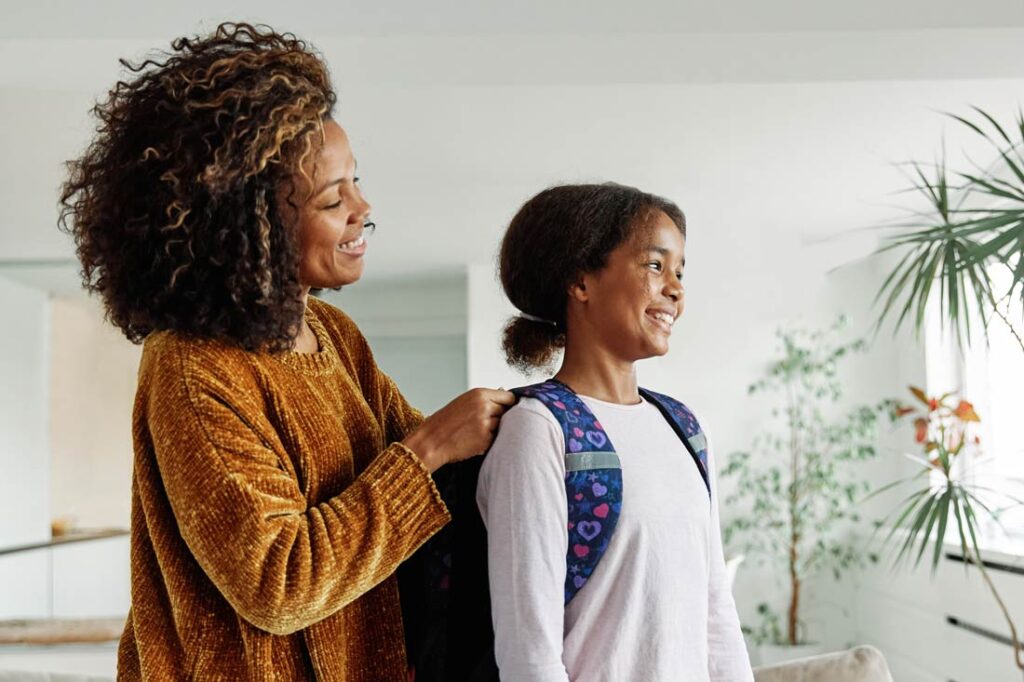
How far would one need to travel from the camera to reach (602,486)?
1361 mm

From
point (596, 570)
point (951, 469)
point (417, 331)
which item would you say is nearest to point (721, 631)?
point (596, 570)

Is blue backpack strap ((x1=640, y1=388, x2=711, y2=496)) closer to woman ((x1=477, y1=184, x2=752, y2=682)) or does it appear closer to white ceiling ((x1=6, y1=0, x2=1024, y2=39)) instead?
woman ((x1=477, y1=184, x2=752, y2=682))

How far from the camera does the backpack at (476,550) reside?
1354 mm

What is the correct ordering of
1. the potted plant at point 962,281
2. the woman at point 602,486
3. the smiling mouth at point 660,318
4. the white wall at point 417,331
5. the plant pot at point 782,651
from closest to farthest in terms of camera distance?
the woman at point 602,486 < the smiling mouth at point 660,318 < the potted plant at point 962,281 < the plant pot at point 782,651 < the white wall at point 417,331

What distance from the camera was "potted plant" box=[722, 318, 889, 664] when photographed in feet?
21.2

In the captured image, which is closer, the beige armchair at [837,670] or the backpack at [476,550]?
the backpack at [476,550]

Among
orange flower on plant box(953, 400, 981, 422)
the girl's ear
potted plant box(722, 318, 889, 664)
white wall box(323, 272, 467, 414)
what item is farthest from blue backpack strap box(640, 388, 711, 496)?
white wall box(323, 272, 467, 414)

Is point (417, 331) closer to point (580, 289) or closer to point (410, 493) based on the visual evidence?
point (580, 289)

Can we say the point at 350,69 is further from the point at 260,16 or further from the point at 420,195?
the point at 420,195

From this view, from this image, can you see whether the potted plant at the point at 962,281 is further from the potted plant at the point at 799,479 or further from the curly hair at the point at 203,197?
the curly hair at the point at 203,197

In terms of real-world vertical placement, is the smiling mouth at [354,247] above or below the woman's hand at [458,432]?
above

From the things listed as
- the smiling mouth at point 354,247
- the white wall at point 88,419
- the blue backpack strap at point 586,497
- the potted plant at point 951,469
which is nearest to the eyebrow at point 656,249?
the blue backpack strap at point 586,497

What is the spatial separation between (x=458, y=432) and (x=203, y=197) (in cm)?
42

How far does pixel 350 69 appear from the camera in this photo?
3.20m
